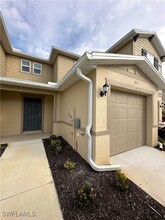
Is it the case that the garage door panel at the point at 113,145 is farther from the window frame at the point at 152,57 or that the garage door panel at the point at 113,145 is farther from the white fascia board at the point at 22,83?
the window frame at the point at 152,57

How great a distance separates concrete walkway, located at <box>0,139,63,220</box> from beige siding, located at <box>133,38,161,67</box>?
26.4 feet

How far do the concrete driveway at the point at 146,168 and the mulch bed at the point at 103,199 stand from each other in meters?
0.25

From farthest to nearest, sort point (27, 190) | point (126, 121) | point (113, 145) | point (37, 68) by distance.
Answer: point (37, 68)
point (126, 121)
point (113, 145)
point (27, 190)

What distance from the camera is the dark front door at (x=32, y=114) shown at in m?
7.23

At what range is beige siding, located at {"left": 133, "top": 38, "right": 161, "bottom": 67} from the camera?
265 inches

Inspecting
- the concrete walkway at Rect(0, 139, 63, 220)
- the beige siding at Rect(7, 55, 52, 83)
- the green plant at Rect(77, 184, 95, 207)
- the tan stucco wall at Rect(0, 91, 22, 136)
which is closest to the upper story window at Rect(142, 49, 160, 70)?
the beige siding at Rect(7, 55, 52, 83)

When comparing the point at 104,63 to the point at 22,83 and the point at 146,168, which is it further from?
the point at 22,83

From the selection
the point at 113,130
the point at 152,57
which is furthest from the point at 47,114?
the point at 152,57

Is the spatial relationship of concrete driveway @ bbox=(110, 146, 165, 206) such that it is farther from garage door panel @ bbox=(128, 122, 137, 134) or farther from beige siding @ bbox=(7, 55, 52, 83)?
beige siding @ bbox=(7, 55, 52, 83)

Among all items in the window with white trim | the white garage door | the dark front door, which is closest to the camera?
the white garage door

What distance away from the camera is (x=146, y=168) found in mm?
3244

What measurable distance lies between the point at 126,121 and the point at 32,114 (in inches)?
249

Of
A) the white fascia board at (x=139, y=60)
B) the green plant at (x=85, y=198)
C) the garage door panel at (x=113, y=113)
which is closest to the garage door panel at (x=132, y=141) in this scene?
the garage door panel at (x=113, y=113)

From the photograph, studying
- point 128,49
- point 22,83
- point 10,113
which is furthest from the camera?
point 128,49
